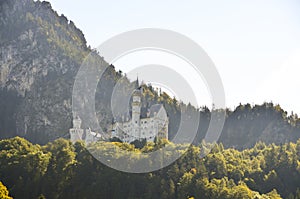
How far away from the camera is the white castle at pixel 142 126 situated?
280ft

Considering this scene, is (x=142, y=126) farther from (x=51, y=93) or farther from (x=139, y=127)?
(x=51, y=93)

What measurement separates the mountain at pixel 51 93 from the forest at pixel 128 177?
1207 inches

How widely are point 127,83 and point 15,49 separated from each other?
29188 mm

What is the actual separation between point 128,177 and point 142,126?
23215 millimetres

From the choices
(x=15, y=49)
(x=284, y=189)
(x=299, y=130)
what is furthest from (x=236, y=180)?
(x=15, y=49)

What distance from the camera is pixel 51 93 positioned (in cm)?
12675

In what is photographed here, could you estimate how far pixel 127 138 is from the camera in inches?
3398

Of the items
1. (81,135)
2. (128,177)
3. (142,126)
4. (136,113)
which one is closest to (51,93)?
(81,135)

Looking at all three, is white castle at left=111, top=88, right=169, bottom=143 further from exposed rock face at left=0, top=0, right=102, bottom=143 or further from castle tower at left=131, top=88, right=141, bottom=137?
exposed rock face at left=0, top=0, right=102, bottom=143

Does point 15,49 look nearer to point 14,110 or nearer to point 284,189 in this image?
point 14,110

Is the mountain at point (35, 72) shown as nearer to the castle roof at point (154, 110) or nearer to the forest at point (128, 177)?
the castle roof at point (154, 110)

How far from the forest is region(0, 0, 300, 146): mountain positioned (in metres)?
30.6

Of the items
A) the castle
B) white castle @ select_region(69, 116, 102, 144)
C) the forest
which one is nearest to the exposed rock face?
white castle @ select_region(69, 116, 102, 144)

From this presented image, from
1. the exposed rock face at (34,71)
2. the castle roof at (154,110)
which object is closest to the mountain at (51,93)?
the exposed rock face at (34,71)
